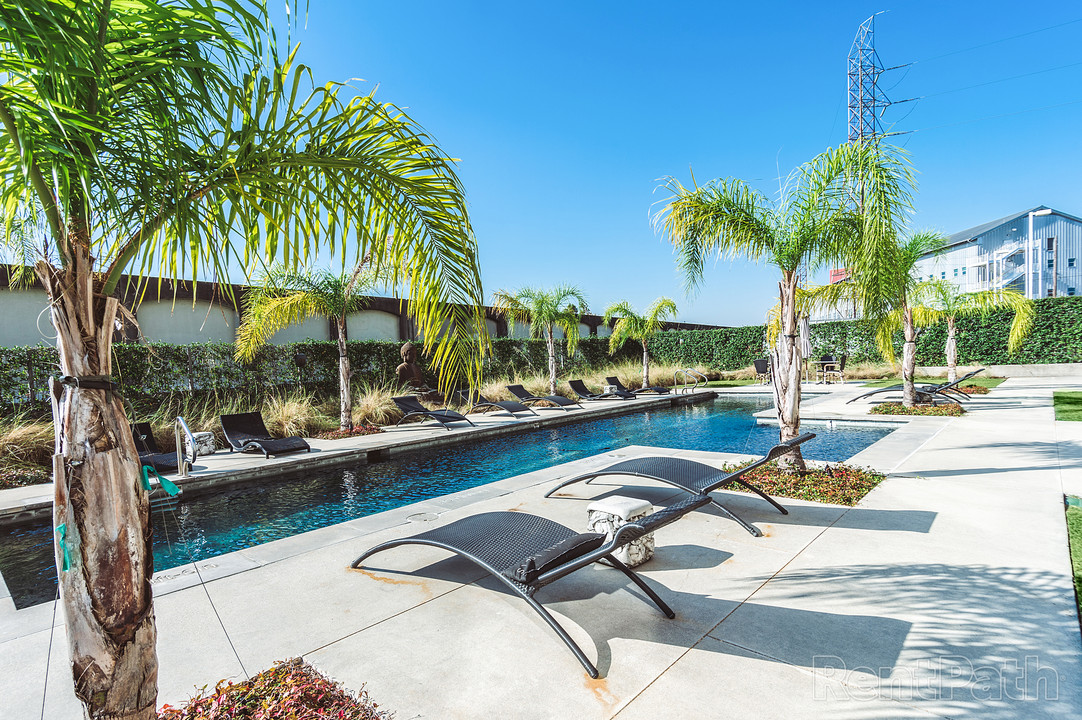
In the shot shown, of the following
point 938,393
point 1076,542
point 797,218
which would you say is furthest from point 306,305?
point 938,393

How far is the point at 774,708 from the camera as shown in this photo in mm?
2215

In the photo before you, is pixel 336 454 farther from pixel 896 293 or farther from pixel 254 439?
pixel 896 293

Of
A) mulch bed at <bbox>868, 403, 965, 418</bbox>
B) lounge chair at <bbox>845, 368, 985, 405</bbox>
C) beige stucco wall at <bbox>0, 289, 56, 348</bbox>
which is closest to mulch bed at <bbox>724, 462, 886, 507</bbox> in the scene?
mulch bed at <bbox>868, 403, 965, 418</bbox>

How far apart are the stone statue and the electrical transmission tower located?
78.3ft

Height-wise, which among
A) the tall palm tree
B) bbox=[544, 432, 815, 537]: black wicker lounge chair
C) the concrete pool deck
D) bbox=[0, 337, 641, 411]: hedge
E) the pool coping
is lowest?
the pool coping

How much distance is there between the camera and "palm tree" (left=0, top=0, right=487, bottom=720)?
1.55 meters

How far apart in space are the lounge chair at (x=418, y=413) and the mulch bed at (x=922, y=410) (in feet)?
28.0

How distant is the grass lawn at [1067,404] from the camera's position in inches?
369

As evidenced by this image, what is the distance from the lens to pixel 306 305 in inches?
427

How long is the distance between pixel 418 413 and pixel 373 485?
436 centimetres

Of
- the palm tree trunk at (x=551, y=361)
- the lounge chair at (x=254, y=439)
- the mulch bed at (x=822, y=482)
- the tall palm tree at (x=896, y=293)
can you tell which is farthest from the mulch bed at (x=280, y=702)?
the palm tree trunk at (x=551, y=361)

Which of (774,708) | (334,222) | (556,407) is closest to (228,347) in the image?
(556,407)

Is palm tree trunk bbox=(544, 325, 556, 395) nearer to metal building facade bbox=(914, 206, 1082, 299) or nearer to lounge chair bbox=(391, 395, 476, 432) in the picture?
lounge chair bbox=(391, 395, 476, 432)

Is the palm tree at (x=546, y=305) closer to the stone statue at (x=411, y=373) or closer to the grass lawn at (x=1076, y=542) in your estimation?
the stone statue at (x=411, y=373)
